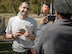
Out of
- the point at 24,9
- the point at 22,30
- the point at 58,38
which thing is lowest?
the point at 22,30

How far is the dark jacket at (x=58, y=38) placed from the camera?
302 cm

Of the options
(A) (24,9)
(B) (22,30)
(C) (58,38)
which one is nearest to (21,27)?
(B) (22,30)

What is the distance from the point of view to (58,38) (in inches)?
119

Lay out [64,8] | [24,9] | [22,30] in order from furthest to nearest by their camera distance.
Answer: [24,9]
[22,30]
[64,8]

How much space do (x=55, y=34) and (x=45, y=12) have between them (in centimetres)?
211

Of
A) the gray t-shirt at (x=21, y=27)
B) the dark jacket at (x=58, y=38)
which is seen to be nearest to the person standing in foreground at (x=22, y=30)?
the gray t-shirt at (x=21, y=27)

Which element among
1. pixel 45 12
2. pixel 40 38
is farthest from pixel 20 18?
pixel 40 38

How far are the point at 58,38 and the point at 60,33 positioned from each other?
0.06 meters

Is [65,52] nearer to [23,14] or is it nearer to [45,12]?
[45,12]

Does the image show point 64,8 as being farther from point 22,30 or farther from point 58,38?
point 22,30

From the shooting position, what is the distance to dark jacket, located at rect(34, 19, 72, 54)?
3.02 metres

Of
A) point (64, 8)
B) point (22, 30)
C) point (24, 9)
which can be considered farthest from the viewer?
point (24, 9)

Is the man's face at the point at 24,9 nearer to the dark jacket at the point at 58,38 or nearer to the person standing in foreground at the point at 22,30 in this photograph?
the person standing in foreground at the point at 22,30

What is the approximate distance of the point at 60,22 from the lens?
305 cm
